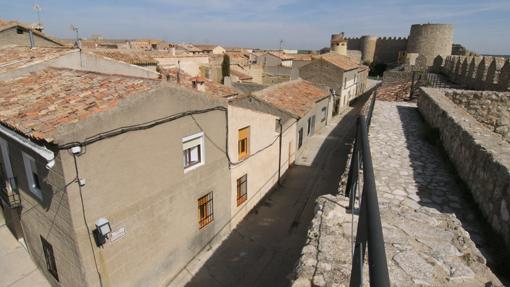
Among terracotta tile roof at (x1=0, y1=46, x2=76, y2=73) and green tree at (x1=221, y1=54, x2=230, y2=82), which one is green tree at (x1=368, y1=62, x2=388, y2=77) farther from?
terracotta tile roof at (x1=0, y1=46, x2=76, y2=73)

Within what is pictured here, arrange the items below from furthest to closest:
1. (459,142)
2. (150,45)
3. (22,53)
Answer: (150,45) → (22,53) → (459,142)

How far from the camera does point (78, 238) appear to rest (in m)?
6.18

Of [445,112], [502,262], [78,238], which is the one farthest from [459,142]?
[78,238]

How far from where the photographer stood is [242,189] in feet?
39.1

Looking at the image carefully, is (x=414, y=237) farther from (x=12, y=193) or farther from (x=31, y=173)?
(x=12, y=193)

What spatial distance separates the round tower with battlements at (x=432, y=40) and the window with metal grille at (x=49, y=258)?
4409cm

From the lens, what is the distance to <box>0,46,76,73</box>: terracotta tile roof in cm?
948

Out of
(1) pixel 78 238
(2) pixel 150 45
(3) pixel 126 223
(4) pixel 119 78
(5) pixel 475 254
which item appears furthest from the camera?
(2) pixel 150 45

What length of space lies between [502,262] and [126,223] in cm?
668

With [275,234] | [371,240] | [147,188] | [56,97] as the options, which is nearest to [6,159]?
[56,97]

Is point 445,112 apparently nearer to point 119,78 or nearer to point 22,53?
point 119,78

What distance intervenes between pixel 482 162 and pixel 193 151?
678 centimetres

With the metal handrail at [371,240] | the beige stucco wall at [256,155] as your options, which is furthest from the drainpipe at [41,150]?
the beige stucco wall at [256,155]

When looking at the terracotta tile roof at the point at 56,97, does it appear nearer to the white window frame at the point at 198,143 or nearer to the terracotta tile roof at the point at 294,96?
the white window frame at the point at 198,143
